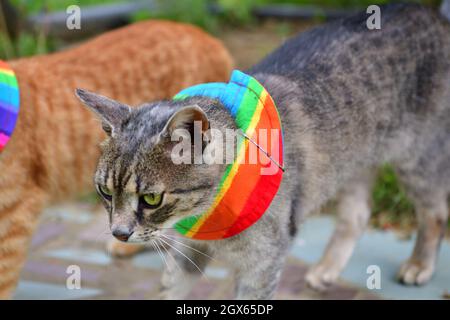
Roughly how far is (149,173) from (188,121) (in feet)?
0.83

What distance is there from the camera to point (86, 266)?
13.8 feet

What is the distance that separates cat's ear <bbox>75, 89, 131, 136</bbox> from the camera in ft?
8.98

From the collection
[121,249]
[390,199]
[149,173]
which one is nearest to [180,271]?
[149,173]

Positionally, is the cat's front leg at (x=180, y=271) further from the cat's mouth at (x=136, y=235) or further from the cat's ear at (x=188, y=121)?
the cat's ear at (x=188, y=121)

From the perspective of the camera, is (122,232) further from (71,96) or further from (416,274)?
(416,274)

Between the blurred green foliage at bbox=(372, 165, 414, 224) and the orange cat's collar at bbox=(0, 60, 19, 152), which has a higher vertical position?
the orange cat's collar at bbox=(0, 60, 19, 152)

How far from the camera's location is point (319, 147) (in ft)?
10.5

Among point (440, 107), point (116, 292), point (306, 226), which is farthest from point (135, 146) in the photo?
point (306, 226)

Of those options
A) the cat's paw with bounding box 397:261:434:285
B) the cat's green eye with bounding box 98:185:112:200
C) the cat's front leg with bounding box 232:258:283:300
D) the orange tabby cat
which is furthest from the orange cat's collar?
the cat's paw with bounding box 397:261:434:285

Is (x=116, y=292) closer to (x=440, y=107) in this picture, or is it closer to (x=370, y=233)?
(x=370, y=233)

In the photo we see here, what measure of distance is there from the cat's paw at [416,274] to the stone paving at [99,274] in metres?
0.27

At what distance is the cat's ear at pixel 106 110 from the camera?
8.98ft

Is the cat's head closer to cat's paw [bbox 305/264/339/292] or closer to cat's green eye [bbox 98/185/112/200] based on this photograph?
cat's green eye [bbox 98/185/112/200]

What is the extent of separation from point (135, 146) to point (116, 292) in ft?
4.92
